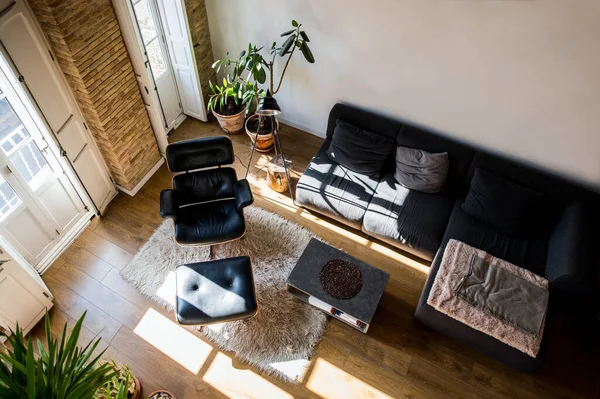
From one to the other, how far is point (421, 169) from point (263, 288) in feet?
5.79

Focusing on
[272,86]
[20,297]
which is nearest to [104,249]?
[20,297]

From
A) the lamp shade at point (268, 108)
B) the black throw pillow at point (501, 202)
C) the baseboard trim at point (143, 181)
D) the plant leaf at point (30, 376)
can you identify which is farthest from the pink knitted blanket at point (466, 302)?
the baseboard trim at point (143, 181)

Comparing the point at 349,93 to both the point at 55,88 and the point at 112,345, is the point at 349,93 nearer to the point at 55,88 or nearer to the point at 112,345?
the point at 55,88

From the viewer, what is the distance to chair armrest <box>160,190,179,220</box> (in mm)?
3455

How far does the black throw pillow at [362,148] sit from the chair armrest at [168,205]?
159cm

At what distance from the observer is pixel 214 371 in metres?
3.24

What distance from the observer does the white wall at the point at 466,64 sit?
119 inches

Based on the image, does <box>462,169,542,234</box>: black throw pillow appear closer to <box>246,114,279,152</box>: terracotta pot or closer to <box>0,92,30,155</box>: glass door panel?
<box>246,114,279,152</box>: terracotta pot

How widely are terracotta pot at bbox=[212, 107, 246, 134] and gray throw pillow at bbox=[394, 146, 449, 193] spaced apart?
181 centimetres

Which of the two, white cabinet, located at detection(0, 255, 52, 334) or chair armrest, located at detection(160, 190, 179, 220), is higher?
chair armrest, located at detection(160, 190, 179, 220)

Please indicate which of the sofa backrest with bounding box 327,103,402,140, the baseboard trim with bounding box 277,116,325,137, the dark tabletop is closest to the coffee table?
the dark tabletop

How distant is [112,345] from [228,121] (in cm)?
250

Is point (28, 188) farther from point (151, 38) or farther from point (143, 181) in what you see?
point (151, 38)

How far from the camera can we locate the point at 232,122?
4645 mm
